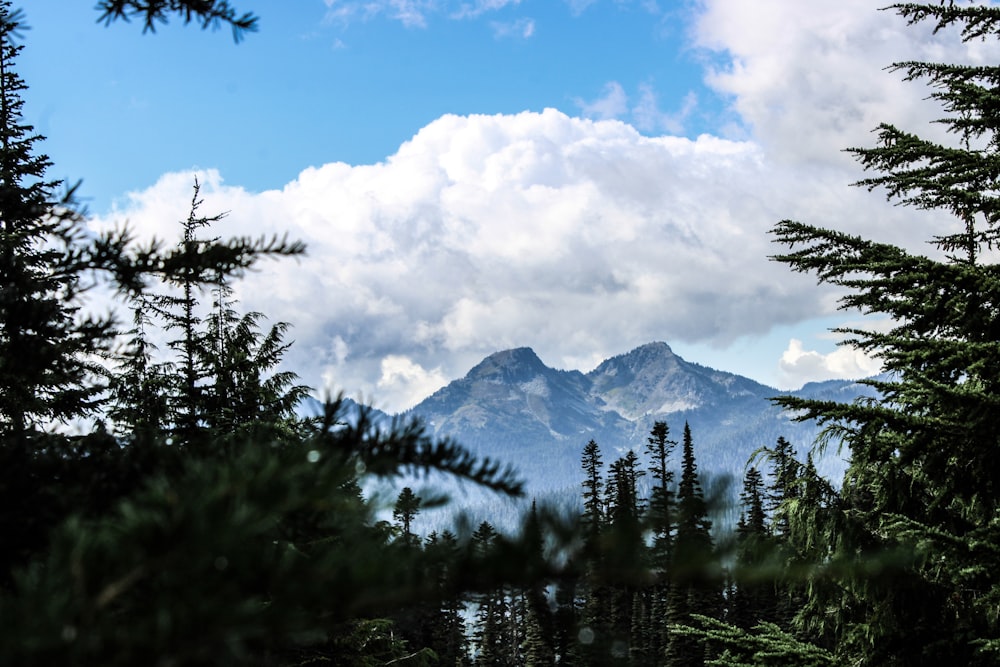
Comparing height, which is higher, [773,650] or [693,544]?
[693,544]

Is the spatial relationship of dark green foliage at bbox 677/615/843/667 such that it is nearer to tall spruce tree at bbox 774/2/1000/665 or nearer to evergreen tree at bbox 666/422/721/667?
tall spruce tree at bbox 774/2/1000/665

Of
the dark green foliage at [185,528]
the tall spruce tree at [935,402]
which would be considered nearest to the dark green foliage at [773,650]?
the tall spruce tree at [935,402]

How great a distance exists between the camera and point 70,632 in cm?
115

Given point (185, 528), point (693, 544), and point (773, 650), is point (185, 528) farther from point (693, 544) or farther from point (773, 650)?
point (773, 650)

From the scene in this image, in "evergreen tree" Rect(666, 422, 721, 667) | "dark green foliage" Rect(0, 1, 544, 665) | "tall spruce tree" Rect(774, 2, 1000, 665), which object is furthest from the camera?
"tall spruce tree" Rect(774, 2, 1000, 665)

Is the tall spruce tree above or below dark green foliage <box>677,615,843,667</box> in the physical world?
above

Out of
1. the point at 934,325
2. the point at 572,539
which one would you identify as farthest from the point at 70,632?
the point at 934,325

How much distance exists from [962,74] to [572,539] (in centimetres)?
931

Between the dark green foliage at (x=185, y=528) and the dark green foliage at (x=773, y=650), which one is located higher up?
the dark green foliage at (x=185, y=528)

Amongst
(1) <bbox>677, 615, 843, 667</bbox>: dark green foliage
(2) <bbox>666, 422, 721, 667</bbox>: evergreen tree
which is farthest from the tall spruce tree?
(2) <bbox>666, 422, 721, 667</bbox>: evergreen tree

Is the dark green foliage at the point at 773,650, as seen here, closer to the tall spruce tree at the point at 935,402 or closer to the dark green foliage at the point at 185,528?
the tall spruce tree at the point at 935,402

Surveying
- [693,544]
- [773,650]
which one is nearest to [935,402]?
[773,650]

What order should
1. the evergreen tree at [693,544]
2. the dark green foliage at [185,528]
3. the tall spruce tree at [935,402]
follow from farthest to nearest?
the tall spruce tree at [935,402], the evergreen tree at [693,544], the dark green foliage at [185,528]

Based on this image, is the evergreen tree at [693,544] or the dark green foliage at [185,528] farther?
the evergreen tree at [693,544]
